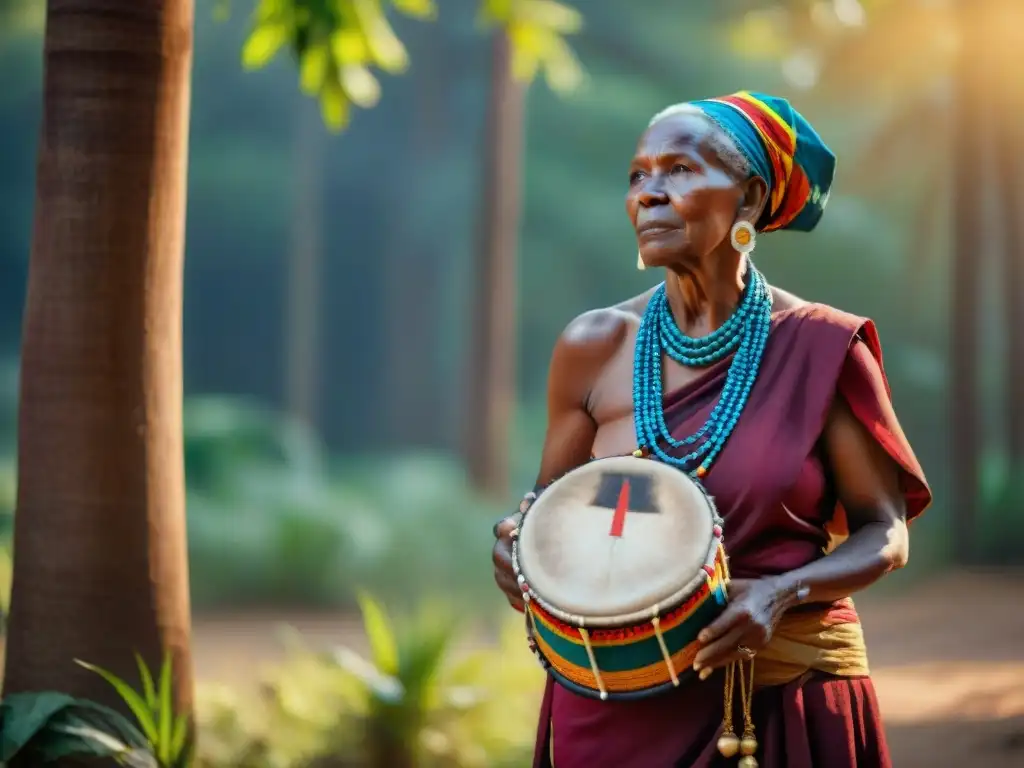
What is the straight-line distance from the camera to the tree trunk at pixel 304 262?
29.3 m

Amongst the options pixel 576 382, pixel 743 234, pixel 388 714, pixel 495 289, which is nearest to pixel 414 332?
pixel 495 289

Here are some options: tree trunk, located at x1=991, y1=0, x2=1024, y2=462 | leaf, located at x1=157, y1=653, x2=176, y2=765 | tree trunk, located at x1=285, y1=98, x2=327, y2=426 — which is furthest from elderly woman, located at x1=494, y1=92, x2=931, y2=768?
tree trunk, located at x1=285, y1=98, x2=327, y2=426

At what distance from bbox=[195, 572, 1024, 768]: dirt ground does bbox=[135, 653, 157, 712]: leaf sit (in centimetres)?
264

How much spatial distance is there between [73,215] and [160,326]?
1.49 feet

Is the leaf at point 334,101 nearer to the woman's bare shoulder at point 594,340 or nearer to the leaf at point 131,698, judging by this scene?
the leaf at point 131,698

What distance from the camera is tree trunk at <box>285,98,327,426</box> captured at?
29.3m

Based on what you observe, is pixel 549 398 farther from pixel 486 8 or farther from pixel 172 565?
pixel 486 8

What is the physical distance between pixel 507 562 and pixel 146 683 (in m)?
2.38

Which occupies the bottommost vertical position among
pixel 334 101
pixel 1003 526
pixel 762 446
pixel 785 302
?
pixel 1003 526

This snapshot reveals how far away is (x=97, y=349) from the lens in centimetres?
487

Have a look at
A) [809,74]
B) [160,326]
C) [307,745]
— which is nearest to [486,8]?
[160,326]

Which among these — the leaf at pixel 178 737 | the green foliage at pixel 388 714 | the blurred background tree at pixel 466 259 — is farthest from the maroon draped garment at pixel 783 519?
the blurred background tree at pixel 466 259

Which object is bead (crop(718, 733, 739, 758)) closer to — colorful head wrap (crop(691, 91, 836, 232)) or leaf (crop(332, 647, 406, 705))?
colorful head wrap (crop(691, 91, 836, 232))

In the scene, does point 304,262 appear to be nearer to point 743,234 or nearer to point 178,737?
point 178,737
